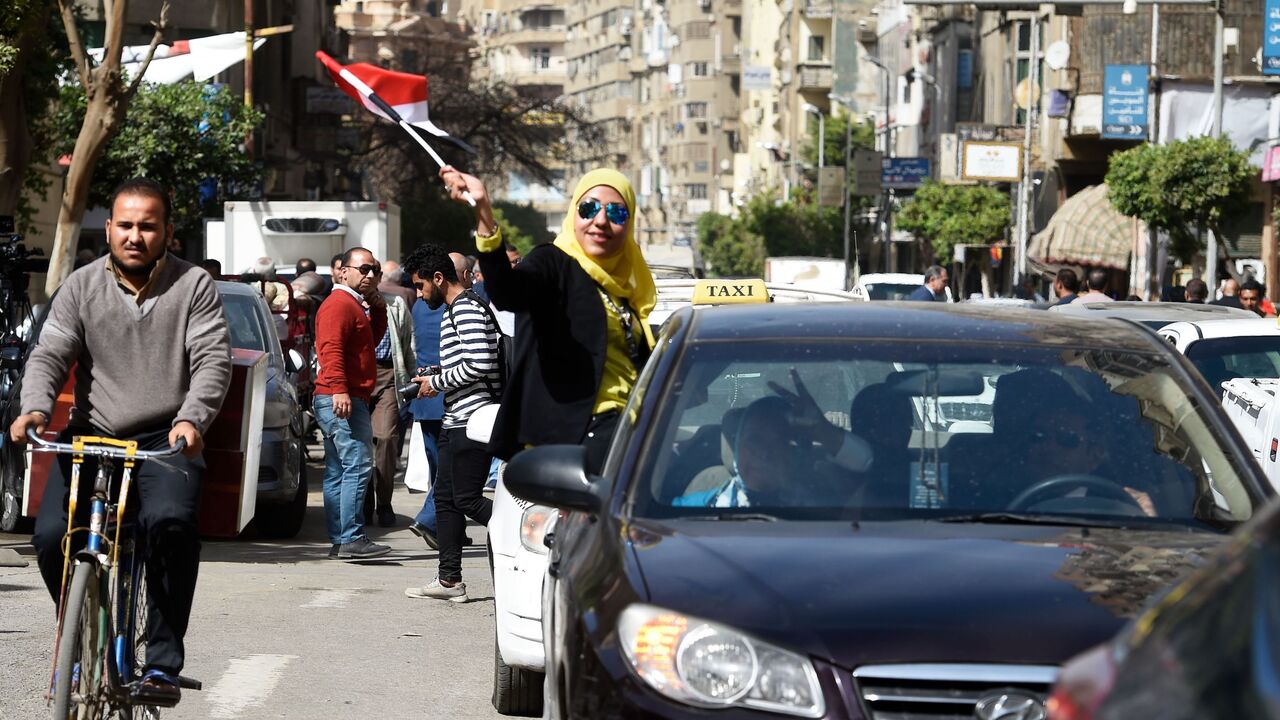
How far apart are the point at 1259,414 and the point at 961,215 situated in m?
54.5

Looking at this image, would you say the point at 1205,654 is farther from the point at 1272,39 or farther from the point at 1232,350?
the point at 1272,39

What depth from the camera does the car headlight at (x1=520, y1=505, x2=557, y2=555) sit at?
723 cm

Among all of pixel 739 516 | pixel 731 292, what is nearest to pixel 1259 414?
pixel 731 292

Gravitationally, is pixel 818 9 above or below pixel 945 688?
above

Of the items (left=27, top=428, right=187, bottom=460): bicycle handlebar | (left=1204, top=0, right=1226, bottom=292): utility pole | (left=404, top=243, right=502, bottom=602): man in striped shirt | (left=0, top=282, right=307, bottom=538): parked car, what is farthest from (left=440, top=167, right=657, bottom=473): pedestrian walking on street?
(left=1204, top=0, right=1226, bottom=292): utility pole

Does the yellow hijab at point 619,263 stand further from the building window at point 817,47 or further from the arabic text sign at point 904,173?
the building window at point 817,47

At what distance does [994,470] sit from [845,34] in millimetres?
107544

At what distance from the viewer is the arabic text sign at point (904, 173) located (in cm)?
7519

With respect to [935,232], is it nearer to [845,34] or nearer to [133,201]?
[845,34]

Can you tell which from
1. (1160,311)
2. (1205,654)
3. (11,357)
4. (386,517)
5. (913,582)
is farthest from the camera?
(1160,311)

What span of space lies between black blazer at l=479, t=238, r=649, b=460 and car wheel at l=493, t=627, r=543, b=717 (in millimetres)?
918

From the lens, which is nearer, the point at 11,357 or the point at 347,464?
the point at 347,464

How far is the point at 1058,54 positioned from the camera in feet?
170

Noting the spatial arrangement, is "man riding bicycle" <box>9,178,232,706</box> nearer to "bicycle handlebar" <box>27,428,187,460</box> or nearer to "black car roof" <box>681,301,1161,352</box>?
"bicycle handlebar" <box>27,428,187,460</box>
